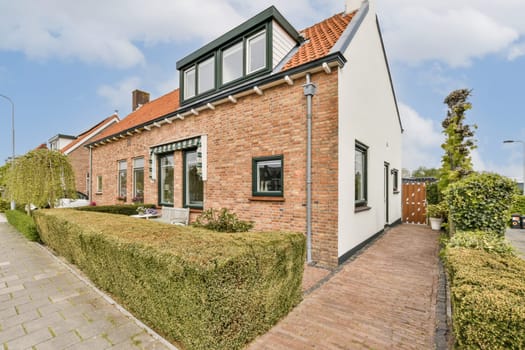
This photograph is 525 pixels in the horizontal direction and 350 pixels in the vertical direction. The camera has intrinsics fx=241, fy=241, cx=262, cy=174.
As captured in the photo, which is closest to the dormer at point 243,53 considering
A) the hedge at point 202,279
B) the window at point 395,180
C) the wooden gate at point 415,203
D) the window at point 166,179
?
the window at point 166,179

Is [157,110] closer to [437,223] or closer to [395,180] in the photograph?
[395,180]

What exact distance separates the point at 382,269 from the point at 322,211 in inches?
71.5

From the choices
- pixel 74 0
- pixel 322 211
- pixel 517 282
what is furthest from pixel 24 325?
pixel 74 0

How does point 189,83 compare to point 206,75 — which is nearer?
point 206,75

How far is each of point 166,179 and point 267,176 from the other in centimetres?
585

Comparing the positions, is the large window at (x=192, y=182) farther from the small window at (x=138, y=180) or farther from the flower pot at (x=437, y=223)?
the flower pot at (x=437, y=223)

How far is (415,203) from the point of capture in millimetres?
12906

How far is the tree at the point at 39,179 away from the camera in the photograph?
9828 millimetres

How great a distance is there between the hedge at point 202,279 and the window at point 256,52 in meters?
5.84

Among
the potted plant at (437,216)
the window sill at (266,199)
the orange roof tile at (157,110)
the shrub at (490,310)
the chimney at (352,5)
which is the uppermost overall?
the chimney at (352,5)

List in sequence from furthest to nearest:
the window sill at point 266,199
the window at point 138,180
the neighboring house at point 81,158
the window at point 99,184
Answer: the neighboring house at point 81,158 < the window at point 99,184 < the window at point 138,180 < the window sill at point 266,199

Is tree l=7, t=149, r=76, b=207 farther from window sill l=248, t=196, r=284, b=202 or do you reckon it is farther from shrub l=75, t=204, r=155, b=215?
window sill l=248, t=196, r=284, b=202

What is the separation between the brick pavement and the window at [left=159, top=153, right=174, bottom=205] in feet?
25.6

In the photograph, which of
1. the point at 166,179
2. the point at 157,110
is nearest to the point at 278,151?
the point at 166,179
